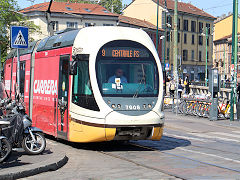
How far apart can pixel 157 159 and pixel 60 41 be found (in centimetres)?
447

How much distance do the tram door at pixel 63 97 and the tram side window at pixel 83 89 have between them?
1.79 feet

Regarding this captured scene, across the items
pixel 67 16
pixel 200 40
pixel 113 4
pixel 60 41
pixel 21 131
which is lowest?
pixel 21 131

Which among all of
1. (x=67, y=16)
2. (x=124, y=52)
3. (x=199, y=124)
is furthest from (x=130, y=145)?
(x=67, y=16)

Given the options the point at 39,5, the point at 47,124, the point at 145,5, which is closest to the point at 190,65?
the point at 145,5

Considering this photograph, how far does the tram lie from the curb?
5.91 ft

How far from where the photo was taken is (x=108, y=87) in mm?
11383

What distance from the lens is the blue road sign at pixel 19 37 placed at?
1275 cm

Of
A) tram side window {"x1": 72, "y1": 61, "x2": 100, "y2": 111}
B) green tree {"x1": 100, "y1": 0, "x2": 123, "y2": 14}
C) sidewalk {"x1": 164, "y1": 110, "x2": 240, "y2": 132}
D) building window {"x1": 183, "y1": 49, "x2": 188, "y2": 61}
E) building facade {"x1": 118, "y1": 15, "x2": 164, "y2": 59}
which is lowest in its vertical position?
sidewalk {"x1": 164, "y1": 110, "x2": 240, "y2": 132}

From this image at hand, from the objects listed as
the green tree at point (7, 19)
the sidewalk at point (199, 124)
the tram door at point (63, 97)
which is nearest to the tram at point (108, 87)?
the tram door at point (63, 97)

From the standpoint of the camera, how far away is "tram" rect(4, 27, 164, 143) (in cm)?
1123

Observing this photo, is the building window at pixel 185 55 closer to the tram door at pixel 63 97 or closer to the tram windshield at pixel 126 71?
the tram door at pixel 63 97

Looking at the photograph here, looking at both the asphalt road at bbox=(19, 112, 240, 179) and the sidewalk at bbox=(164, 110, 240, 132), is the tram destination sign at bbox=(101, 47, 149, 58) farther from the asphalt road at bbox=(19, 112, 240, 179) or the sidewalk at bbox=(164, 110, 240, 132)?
the sidewalk at bbox=(164, 110, 240, 132)

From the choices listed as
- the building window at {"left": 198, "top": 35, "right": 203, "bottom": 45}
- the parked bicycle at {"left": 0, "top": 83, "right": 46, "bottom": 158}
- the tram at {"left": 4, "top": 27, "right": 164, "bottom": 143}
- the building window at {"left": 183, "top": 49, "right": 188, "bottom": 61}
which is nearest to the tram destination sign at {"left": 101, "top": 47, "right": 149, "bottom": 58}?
the tram at {"left": 4, "top": 27, "right": 164, "bottom": 143}

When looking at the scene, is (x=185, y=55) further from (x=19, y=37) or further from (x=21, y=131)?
(x=21, y=131)
